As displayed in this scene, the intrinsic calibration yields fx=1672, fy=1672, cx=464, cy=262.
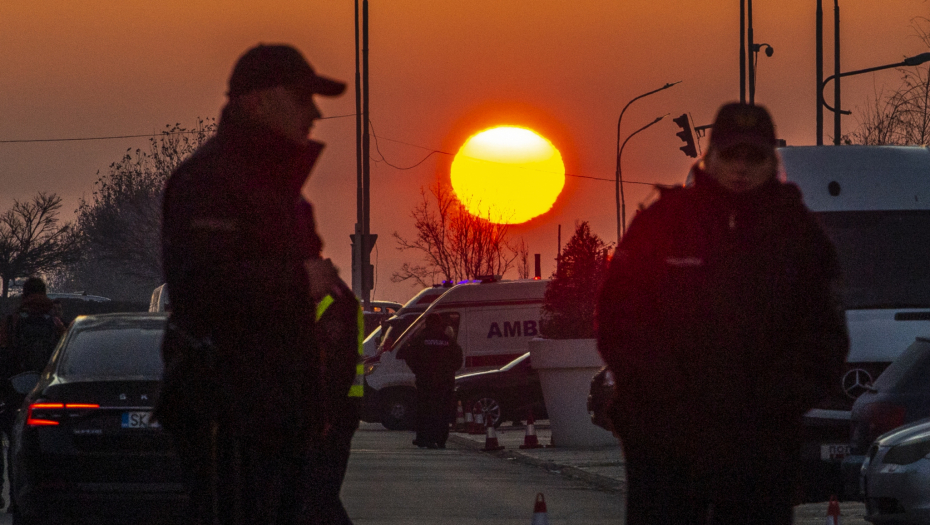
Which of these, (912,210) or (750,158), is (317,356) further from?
(912,210)

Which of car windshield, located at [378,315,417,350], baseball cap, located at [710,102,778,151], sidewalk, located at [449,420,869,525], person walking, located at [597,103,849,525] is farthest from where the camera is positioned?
car windshield, located at [378,315,417,350]

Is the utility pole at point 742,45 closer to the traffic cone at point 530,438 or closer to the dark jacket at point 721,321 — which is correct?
the traffic cone at point 530,438

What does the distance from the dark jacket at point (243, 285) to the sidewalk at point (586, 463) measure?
8032 mm

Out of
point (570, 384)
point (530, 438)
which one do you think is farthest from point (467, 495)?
point (530, 438)

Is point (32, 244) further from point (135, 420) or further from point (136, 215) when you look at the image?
point (135, 420)

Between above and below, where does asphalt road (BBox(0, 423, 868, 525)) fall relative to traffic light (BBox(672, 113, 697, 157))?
below

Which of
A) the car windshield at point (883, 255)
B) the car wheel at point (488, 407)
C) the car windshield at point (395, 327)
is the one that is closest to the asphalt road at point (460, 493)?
the car windshield at point (883, 255)

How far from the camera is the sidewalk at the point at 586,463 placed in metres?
12.1

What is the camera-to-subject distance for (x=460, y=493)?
45.8ft

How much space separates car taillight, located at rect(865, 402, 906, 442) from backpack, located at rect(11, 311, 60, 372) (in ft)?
19.5

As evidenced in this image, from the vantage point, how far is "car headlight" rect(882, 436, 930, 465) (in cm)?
898

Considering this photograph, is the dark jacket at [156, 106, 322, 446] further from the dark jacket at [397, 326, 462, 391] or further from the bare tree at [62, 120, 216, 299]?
the bare tree at [62, 120, 216, 299]

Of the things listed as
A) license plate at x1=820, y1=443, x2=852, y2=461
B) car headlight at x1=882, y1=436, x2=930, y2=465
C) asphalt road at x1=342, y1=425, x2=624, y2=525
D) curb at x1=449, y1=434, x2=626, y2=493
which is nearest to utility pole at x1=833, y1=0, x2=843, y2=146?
curb at x1=449, y1=434, x2=626, y2=493

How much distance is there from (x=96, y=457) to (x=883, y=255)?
6008 mm
